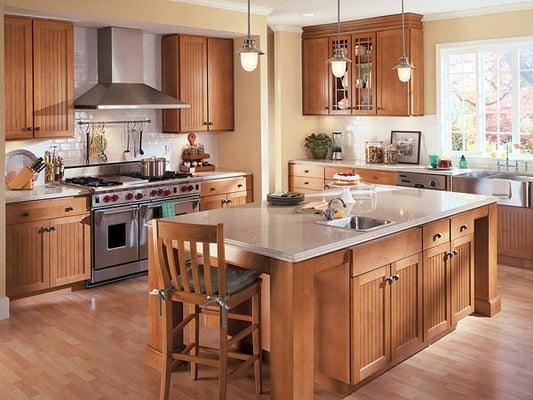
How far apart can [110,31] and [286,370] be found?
413 centimetres

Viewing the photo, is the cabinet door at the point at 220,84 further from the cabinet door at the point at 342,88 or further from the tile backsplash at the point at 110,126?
the cabinet door at the point at 342,88

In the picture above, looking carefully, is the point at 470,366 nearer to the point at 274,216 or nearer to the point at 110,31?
the point at 274,216

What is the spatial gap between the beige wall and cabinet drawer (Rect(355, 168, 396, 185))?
0.94 m

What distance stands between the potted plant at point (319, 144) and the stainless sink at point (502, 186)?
2.12 m

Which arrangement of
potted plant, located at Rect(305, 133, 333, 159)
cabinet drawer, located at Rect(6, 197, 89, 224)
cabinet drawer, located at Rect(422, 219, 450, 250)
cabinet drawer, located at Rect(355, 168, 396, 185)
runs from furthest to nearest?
potted plant, located at Rect(305, 133, 333, 159)
cabinet drawer, located at Rect(355, 168, 396, 185)
cabinet drawer, located at Rect(6, 197, 89, 224)
cabinet drawer, located at Rect(422, 219, 450, 250)

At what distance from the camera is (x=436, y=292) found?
13.7 ft

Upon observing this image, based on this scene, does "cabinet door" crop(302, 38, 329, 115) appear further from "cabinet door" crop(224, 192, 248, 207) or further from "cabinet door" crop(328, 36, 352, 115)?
"cabinet door" crop(224, 192, 248, 207)

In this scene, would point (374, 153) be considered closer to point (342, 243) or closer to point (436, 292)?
point (436, 292)

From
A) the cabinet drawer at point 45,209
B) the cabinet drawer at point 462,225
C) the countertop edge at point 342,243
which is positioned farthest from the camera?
the cabinet drawer at point 45,209

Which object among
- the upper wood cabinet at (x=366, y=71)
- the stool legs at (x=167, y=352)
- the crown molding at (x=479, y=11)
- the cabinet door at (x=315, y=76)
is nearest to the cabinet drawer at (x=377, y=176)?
the upper wood cabinet at (x=366, y=71)

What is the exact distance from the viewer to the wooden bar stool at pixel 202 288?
317cm

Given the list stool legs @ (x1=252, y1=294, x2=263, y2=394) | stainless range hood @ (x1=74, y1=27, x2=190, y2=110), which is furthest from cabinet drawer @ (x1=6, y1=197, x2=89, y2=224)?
stool legs @ (x1=252, y1=294, x2=263, y2=394)

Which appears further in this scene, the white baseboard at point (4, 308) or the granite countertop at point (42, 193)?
the granite countertop at point (42, 193)

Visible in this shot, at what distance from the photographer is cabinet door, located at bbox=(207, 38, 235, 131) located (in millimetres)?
6973
